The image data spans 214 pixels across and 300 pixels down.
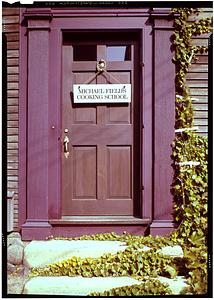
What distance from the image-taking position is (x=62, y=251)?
13.1ft

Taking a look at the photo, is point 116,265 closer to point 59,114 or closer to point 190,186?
point 190,186

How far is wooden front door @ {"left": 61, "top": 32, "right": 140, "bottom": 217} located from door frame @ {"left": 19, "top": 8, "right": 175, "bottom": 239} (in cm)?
10

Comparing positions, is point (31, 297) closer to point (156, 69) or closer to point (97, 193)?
point (97, 193)

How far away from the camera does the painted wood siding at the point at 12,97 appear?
4133 mm

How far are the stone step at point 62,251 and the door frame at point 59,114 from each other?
171mm

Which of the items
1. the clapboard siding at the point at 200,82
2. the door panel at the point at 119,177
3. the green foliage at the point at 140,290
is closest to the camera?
the green foliage at the point at 140,290

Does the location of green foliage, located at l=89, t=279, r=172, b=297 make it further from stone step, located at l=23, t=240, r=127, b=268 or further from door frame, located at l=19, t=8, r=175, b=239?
door frame, located at l=19, t=8, r=175, b=239

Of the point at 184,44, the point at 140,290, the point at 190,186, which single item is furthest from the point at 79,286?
the point at 184,44

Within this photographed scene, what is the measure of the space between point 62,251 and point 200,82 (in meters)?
2.08

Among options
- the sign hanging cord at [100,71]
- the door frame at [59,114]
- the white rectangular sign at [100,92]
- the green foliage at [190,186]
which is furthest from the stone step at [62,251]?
the sign hanging cord at [100,71]

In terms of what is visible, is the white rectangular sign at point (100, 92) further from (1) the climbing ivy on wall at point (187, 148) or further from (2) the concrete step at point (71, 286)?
(2) the concrete step at point (71, 286)

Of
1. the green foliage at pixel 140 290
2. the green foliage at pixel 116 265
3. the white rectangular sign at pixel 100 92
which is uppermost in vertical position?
the white rectangular sign at pixel 100 92

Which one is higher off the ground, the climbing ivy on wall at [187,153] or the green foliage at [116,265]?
the climbing ivy on wall at [187,153]

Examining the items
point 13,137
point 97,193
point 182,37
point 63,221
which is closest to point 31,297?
point 63,221
